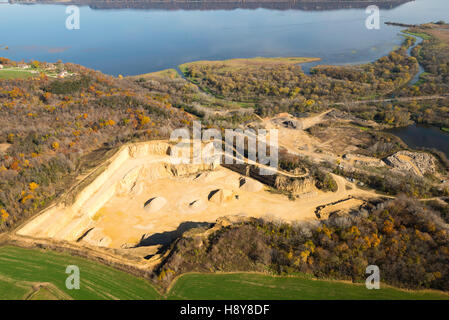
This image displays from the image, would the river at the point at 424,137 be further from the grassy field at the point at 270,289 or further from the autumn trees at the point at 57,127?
the autumn trees at the point at 57,127

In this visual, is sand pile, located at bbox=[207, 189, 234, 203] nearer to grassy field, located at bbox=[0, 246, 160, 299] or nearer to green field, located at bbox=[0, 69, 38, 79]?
grassy field, located at bbox=[0, 246, 160, 299]

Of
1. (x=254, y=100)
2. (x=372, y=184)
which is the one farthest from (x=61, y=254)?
(x=254, y=100)

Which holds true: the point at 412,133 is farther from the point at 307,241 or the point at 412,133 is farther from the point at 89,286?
the point at 89,286

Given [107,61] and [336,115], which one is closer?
[336,115]

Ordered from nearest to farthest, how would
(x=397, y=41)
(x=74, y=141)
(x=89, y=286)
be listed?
(x=89, y=286), (x=74, y=141), (x=397, y=41)

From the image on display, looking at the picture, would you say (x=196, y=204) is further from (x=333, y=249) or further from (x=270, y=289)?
(x=333, y=249)

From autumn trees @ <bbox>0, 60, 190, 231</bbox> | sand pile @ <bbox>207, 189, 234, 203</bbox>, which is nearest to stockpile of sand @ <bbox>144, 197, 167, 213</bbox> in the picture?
sand pile @ <bbox>207, 189, 234, 203</bbox>
